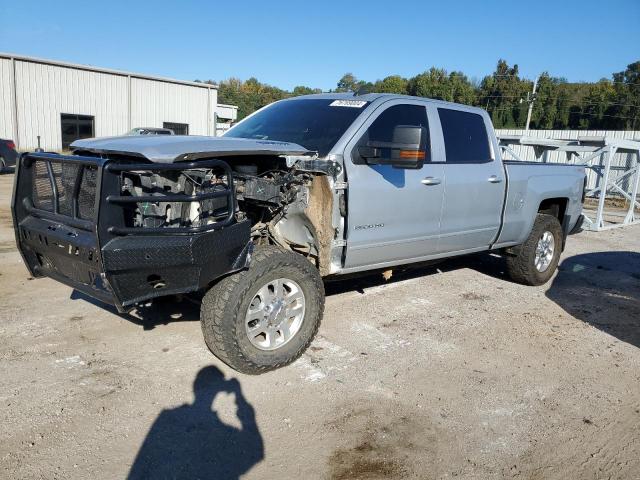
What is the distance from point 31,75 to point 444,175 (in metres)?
25.1

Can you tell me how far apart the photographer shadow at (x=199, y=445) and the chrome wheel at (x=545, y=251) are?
444 cm

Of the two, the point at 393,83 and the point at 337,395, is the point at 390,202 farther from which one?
the point at 393,83

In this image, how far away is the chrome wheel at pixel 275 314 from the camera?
3668 mm

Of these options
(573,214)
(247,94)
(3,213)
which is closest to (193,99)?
(3,213)

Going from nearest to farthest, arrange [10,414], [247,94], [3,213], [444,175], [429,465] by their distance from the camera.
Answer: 1. [429,465]
2. [10,414]
3. [444,175]
4. [3,213]
5. [247,94]

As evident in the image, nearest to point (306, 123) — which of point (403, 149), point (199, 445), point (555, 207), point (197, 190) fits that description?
point (403, 149)

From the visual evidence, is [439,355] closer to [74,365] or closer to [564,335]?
[564,335]

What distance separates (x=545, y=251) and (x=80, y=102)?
25547 millimetres

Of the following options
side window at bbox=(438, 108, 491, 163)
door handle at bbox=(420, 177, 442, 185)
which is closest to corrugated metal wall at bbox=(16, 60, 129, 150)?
side window at bbox=(438, 108, 491, 163)

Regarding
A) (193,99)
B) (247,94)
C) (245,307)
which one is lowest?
(245,307)

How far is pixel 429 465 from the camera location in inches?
111

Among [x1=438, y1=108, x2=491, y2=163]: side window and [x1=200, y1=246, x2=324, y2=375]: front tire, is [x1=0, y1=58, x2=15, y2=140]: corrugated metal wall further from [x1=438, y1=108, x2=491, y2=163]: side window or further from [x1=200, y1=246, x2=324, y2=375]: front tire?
[x1=200, y1=246, x2=324, y2=375]: front tire

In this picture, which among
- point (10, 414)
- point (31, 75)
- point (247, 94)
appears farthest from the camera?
point (247, 94)

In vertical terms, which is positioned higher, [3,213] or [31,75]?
[31,75]
